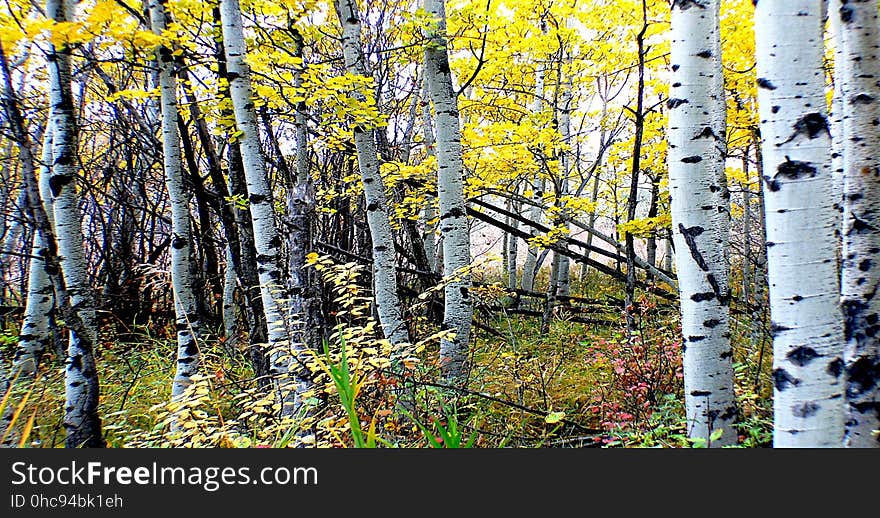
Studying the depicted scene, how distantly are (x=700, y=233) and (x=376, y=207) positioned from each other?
2.68 meters

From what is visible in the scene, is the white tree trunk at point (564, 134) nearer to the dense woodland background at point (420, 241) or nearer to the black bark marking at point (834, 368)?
the dense woodland background at point (420, 241)

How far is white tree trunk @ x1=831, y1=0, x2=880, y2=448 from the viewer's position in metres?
2.40

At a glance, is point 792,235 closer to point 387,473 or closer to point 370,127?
point 387,473

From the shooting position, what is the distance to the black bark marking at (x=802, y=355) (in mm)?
1841

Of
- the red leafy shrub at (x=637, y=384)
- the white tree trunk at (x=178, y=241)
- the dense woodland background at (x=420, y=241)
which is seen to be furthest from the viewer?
the white tree trunk at (x=178, y=241)

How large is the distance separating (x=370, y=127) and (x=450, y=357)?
2.17 meters

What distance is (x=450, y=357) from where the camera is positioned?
180 inches

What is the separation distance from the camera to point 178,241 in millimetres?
4156

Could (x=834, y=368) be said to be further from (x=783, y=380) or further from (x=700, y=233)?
(x=700, y=233)

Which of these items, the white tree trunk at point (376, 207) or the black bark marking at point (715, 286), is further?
the white tree trunk at point (376, 207)

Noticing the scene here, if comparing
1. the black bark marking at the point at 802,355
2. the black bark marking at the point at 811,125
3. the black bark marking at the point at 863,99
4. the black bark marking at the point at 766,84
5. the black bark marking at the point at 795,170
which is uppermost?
the black bark marking at the point at 863,99

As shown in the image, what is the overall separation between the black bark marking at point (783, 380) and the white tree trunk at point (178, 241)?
154 inches

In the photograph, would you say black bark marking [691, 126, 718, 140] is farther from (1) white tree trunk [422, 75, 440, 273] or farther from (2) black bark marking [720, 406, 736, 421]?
(1) white tree trunk [422, 75, 440, 273]

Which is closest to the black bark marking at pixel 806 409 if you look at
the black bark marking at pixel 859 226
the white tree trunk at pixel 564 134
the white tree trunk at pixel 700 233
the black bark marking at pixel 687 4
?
the white tree trunk at pixel 700 233
